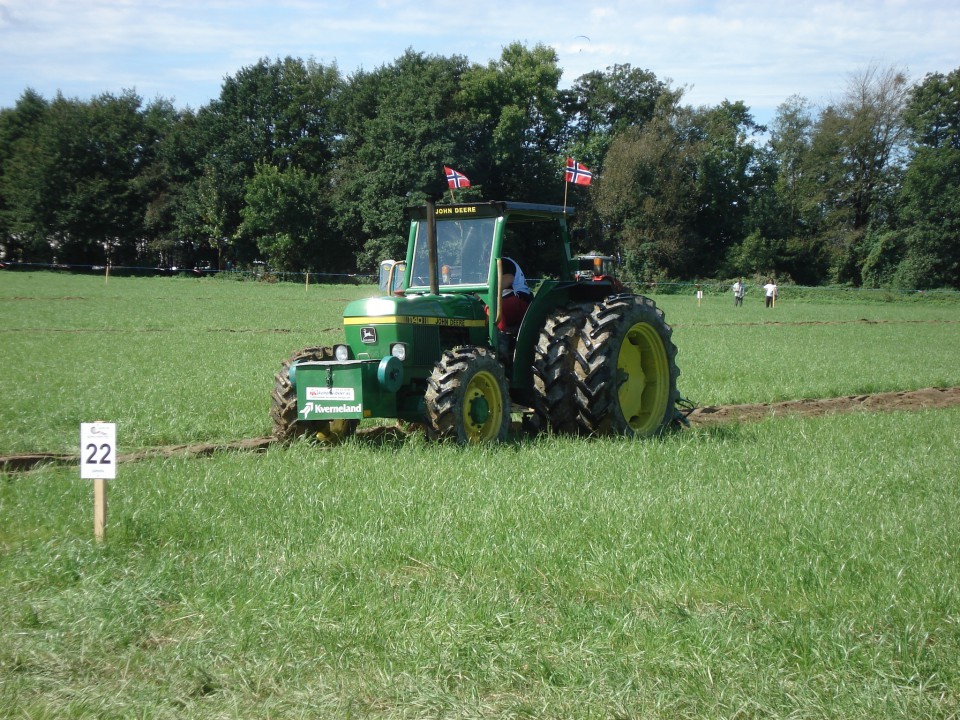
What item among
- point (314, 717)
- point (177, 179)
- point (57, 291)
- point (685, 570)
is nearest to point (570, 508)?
point (685, 570)

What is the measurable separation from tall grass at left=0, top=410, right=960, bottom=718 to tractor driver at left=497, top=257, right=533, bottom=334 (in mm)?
2511

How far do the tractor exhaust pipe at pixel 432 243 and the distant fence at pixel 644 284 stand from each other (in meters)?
43.7

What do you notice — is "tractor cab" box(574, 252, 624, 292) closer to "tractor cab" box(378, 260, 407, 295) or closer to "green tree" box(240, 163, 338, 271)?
"tractor cab" box(378, 260, 407, 295)

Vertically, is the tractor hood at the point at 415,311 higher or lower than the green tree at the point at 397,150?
lower

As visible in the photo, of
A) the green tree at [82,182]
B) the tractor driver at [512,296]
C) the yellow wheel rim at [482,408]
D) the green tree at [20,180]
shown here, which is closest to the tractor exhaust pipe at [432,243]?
the tractor driver at [512,296]

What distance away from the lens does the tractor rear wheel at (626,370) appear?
8.95m

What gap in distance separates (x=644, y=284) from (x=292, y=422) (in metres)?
49.8

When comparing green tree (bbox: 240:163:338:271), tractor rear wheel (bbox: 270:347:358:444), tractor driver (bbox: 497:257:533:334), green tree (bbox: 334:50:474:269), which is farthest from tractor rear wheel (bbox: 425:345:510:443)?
green tree (bbox: 240:163:338:271)

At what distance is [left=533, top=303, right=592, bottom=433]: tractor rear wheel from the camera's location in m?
8.95

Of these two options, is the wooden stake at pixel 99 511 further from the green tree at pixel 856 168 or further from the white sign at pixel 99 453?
the green tree at pixel 856 168

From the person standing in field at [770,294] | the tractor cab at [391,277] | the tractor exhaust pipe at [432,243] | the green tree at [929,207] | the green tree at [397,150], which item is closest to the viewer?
the tractor exhaust pipe at [432,243]

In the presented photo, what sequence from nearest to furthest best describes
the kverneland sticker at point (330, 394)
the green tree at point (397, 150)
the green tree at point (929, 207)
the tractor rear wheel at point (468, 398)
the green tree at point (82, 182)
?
the tractor rear wheel at point (468, 398), the kverneland sticker at point (330, 394), the green tree at point (397, 150), the green tree at point (929, 207), the green tree at point (82, 182)

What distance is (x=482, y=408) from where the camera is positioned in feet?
27.7

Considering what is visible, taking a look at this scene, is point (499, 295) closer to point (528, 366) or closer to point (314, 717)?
point (528, 366)
